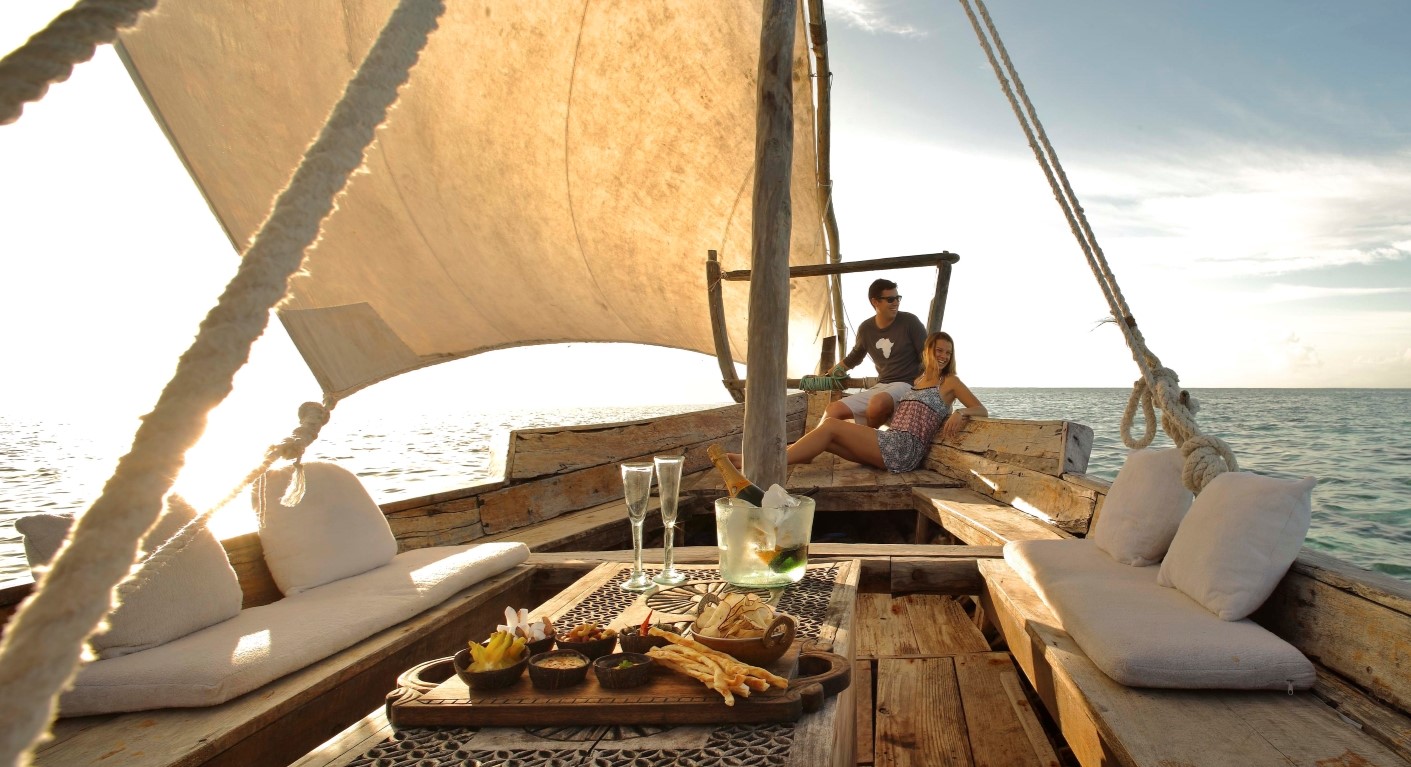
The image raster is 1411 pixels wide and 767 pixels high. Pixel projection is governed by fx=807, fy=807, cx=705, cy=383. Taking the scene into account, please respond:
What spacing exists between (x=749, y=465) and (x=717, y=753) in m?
1.78

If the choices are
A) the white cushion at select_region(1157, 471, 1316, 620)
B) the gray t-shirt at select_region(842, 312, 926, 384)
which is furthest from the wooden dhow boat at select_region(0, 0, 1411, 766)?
the gray t-shirt at select_region(842, 312, 926, 384)

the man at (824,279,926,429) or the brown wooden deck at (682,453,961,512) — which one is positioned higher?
the man at (824,279,926,429)

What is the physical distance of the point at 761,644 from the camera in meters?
1.23

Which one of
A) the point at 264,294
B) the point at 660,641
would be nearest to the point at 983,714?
the point at 660,641

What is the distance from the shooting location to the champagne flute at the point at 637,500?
179 centimetres

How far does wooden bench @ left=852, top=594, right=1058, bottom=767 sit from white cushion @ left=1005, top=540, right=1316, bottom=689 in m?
0.42

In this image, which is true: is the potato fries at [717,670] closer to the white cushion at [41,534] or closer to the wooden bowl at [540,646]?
the wooden bowl at [540,646]

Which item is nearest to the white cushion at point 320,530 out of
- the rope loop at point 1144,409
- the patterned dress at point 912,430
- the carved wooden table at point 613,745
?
the carved wooden table at point 613,745

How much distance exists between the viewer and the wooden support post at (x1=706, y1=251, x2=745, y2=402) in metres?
6.20

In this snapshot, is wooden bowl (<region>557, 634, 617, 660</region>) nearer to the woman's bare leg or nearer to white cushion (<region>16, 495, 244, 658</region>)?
white cushion (<region>16, 495, 244, 658</region>)

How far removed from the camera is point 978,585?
2.59 m

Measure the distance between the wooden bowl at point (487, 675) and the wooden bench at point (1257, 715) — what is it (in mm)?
963

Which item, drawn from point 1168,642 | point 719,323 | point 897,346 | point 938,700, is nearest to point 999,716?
point 938,700

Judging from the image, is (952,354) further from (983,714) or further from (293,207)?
(293,207)
